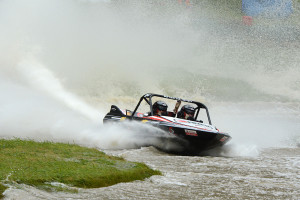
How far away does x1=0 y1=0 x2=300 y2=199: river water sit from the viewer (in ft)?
33.6

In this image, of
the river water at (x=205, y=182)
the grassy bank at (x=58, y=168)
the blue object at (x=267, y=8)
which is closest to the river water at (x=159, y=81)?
the river water at (x=205, y=182)

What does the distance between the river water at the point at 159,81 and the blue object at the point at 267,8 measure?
1.34 m

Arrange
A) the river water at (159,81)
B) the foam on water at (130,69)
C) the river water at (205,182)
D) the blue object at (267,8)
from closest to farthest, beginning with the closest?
the river water at (205,182) → the river water at (159,81) → the foam on water at (130,69) → the blue object at (267,8)

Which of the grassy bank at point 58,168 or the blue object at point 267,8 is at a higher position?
the blue object at point 267,8

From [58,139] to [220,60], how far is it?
39.3 m

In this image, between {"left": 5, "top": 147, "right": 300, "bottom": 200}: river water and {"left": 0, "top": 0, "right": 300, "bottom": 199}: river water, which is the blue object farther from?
{"left": 5, "top": 147, "right": 300, "bottom": 200}: river water

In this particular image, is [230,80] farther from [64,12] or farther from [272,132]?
[272,132]

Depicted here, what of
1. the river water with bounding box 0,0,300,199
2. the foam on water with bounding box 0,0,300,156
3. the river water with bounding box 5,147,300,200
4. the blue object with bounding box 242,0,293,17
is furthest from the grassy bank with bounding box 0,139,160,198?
the blue object with bounding box 242,0,293,17

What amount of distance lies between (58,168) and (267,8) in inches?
2453

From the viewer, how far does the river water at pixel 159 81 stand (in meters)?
10.2

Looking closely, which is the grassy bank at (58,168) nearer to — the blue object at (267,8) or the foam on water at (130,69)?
the foam on water at (130,69)

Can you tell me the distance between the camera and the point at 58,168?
8.76 m

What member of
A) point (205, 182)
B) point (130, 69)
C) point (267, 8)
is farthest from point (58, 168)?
point (267, 8)

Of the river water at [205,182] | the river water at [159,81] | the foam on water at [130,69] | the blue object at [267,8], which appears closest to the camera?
the river water at [205,182]
